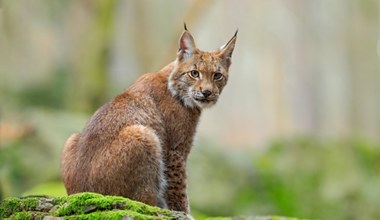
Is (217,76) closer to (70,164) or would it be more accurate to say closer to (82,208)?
(70,164)

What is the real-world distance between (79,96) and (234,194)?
4644mm

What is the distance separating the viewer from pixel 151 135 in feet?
21.6

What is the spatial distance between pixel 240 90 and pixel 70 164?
14.6 metres

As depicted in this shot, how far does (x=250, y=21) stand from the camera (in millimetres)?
20781

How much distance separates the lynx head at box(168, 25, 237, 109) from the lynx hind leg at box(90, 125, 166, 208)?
814 millimetres

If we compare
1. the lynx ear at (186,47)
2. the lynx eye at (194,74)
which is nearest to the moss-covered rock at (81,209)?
the lynx eye at (194,74)

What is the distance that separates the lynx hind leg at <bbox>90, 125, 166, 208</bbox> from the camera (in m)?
6.31

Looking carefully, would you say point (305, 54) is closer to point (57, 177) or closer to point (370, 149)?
point (370, 149)

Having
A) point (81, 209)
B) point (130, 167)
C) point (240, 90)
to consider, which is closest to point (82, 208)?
point (81, 209)

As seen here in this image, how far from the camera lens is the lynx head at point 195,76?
720 cm

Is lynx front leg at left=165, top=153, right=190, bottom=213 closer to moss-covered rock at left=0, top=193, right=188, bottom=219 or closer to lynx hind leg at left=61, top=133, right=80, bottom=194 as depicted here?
lynx hind leg at left=61, top=133, right=80, bottom=194

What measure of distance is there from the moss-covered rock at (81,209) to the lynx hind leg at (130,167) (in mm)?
580

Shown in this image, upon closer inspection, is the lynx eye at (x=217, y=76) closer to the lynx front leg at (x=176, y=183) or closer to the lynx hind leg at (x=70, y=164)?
the lynx front leg at (x=176, y=183)

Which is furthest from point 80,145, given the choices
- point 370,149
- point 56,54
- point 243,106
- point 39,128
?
point 243,106
